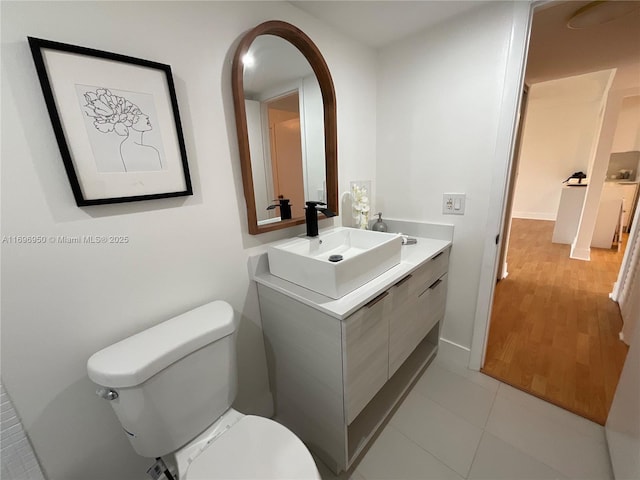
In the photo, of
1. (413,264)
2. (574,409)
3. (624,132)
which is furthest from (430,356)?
(624,132)

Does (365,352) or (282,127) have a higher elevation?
(282,127)

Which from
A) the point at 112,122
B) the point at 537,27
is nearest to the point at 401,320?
the point at 112,122

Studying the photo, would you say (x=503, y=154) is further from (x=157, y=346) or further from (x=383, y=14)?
(x=157, y=346)

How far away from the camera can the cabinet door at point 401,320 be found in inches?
46.6

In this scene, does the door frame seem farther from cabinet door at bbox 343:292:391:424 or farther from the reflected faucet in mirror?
the reflected faucet in mirror

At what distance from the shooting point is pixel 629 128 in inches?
172

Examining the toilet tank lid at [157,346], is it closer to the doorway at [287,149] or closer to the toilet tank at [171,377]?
the toilet tank at [171,377]

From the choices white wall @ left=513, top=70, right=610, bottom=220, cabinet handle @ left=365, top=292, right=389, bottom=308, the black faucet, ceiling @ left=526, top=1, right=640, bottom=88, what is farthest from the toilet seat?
white wall @ left=513, top=70, right=610, bottom=220

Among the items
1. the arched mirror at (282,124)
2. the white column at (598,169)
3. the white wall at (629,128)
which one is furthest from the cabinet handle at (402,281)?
the white wall at (629,128)

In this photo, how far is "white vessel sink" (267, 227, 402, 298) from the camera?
972mm

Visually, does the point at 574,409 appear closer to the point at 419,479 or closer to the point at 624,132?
the point at 419,479

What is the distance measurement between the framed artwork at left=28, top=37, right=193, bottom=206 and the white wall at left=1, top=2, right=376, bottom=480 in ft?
0.12

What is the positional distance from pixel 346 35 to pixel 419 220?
1189 mm

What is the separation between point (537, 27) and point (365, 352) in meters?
2.07
